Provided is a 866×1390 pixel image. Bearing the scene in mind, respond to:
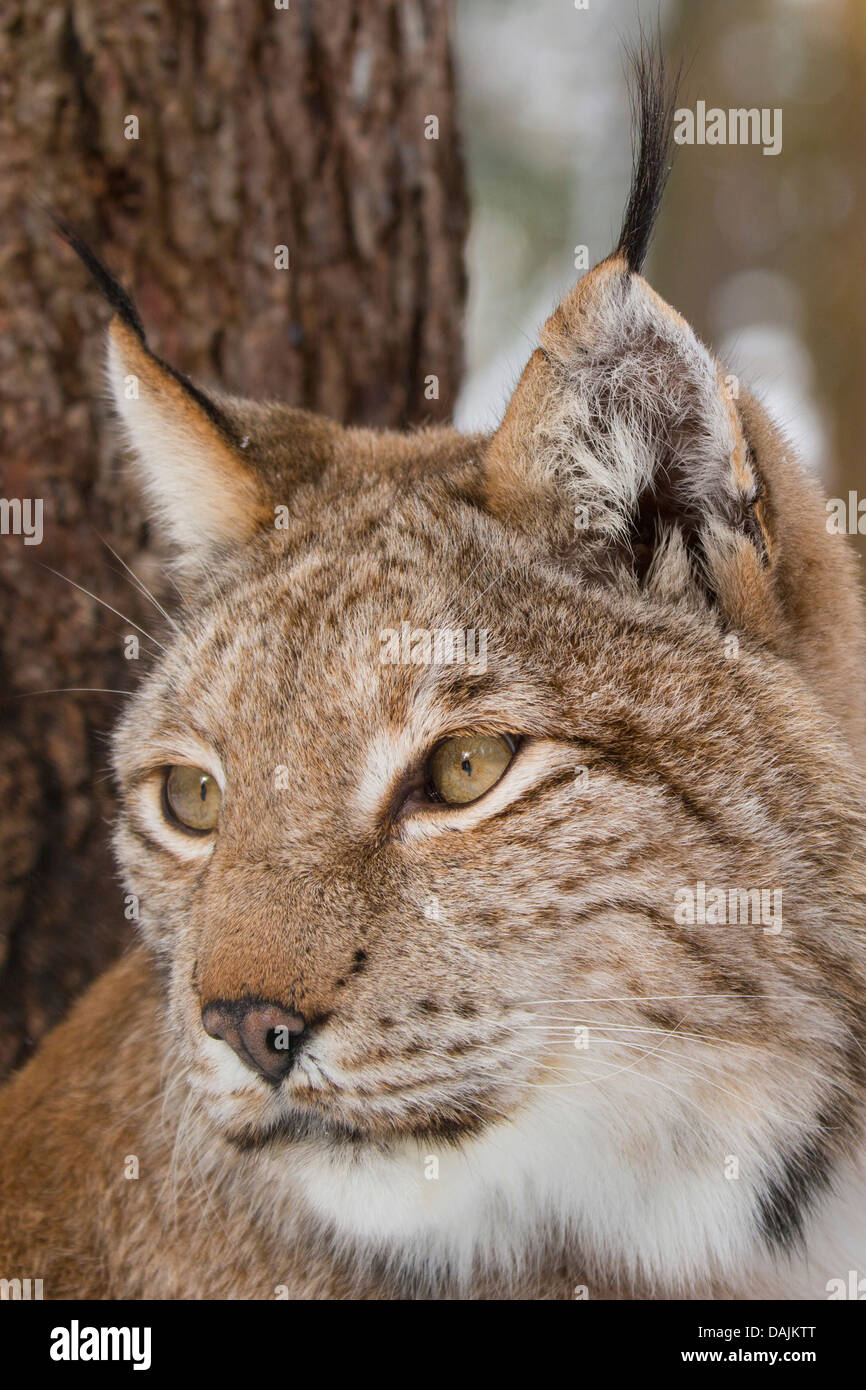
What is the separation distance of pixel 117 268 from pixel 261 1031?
2408 mm

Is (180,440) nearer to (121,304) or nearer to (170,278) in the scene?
(121,304)

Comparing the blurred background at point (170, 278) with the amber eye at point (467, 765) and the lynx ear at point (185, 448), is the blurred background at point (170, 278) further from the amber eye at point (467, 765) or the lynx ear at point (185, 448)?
the amber eye at point (467, 765)

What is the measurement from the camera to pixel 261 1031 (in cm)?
209

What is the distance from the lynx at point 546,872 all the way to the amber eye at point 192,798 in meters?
0.02

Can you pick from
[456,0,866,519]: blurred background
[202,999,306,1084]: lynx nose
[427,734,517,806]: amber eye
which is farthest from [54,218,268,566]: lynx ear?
[456,0,866,519]: blurred background

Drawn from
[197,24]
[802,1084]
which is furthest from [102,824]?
[197,24]

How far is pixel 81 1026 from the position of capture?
10.6 ft

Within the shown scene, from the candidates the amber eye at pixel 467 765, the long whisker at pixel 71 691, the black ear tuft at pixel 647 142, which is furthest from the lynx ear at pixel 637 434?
the long whisker at pixel 71 691

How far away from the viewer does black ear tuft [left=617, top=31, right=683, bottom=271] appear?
7.11 feet

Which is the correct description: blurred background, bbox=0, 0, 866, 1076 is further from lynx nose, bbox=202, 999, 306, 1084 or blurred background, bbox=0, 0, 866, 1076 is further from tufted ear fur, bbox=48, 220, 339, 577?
lynx nose, bbox=202, 999, 306, 1084

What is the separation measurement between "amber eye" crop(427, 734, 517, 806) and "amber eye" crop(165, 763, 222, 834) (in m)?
0.60

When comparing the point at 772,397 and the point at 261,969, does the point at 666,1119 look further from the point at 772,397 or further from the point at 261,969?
the point at 772,397

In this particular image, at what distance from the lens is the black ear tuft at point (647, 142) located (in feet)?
7.11

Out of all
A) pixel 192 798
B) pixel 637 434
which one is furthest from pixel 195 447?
pixel 637 434
